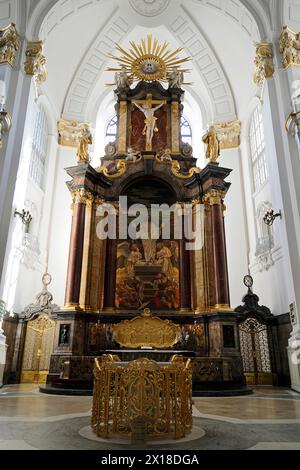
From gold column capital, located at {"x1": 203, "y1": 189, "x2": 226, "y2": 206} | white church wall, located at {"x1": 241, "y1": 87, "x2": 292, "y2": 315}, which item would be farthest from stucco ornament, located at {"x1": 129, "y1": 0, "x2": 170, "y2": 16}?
gold column capital, located at {"x1": 203, "y1": 189, "x2": 226, "y2": 206}

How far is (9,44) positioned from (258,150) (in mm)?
10000

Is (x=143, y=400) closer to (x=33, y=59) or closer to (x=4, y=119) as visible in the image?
(x=4, y=119)

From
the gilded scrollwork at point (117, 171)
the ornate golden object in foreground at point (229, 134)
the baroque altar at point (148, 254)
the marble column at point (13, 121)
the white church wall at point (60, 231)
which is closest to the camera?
the marble column at point (13, 121)

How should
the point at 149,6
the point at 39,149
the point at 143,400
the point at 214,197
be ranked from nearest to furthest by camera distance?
the point at 143,400, the point at 214,197, the point at 39,149, the point at 149,6

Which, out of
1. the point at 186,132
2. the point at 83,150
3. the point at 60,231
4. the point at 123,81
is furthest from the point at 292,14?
the point at 60,231

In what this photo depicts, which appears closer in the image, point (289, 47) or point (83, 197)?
point (289, 47)

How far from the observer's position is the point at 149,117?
45.2 ft

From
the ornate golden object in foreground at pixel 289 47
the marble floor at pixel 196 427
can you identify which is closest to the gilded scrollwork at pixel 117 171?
the ornate golden object in foreground at pixel 289 47

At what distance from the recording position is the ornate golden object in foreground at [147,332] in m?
10.8

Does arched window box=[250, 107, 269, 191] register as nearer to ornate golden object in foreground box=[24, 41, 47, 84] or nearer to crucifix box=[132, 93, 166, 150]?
crucifix box=[132, 93, 166, 150]

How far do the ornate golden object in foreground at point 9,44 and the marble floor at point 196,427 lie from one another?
9535mm

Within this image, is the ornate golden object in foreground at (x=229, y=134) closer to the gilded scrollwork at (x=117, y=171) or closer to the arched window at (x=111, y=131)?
the arched window at (x=111, y=131)

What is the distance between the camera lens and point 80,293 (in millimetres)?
11164

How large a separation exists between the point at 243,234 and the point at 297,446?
12227 millimetres
